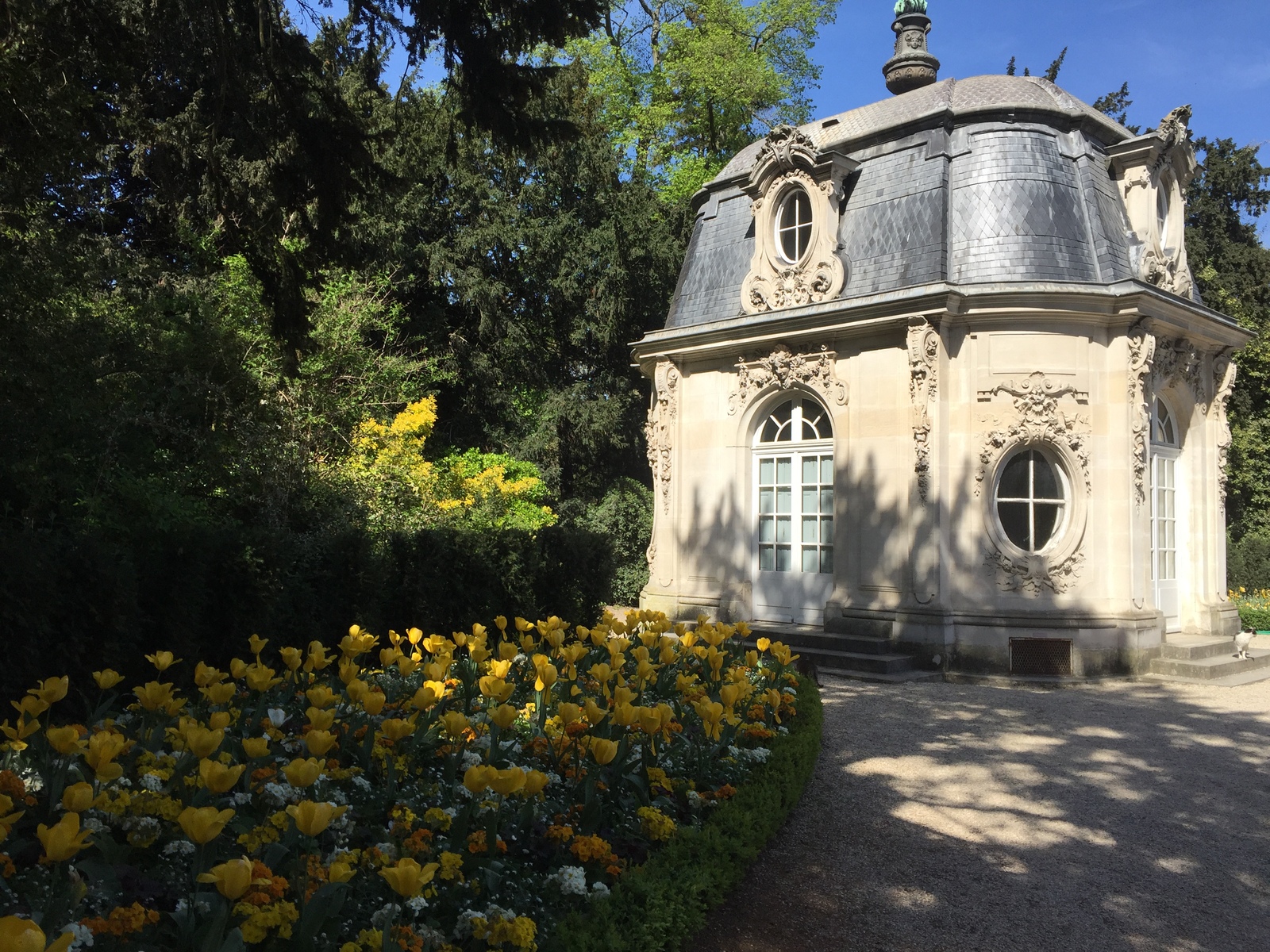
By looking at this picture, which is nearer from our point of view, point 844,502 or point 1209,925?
point 1209,925

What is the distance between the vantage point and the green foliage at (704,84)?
23.0m

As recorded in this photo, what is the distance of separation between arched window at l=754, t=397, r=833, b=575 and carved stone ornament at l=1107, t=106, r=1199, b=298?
435cm

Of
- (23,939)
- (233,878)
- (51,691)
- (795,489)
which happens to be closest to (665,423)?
(795,489)

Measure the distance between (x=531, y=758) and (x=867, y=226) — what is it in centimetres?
1002

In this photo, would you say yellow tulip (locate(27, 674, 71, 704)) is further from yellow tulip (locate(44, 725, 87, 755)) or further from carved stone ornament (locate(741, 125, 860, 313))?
carved stone ornament (locate(741, 125, 860, 313))

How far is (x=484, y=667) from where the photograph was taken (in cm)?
518

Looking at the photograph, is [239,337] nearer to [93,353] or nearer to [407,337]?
[93,353]

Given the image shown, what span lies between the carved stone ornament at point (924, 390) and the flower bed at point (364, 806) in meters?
6.51

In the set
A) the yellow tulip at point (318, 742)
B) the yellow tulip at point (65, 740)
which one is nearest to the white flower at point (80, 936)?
the yellow tulip at point (65, 740)

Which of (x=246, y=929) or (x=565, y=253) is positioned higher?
(x=565, y=253)

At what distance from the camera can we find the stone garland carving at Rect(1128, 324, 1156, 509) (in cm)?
1104

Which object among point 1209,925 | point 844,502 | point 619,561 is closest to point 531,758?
point 1209,925

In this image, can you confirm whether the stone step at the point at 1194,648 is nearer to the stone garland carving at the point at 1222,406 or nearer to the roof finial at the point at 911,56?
the stone garland carving at the point at 1222,406

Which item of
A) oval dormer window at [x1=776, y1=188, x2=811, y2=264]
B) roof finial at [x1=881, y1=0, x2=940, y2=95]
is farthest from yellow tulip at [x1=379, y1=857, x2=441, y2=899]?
roof finial at [x1=881, y1=0, x2=940, y2=95]
